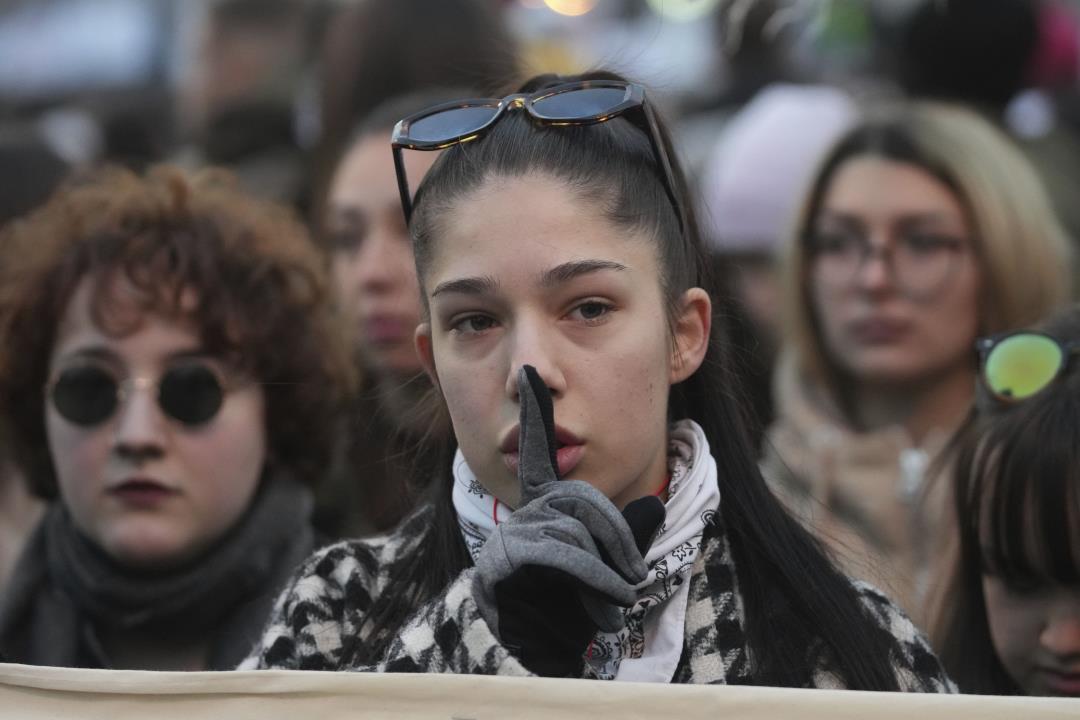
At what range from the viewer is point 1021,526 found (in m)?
2.56

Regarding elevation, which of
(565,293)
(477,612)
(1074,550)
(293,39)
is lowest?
(1074,550)

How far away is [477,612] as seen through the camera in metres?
2.04

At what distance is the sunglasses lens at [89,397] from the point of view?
296 centimetres

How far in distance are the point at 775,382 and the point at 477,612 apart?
253 centimetres

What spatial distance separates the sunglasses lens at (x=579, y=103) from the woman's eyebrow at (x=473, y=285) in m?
0.27

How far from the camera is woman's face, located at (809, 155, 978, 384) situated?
155 inches

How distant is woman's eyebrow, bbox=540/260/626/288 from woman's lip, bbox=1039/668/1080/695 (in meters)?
1.01

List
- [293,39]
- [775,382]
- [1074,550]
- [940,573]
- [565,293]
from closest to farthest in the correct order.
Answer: [565,293] < [1074,550] < [940,573] < [775,382] < [293,39]

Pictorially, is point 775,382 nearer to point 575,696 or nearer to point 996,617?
point 996,617

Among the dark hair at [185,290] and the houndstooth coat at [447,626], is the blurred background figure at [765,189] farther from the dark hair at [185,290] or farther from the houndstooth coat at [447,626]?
the houndstooth coat at [447,626]

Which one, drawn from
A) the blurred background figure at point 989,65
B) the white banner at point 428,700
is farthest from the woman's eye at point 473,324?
the blurred background figure at point 989,65

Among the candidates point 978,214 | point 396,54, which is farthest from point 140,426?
point 978,214

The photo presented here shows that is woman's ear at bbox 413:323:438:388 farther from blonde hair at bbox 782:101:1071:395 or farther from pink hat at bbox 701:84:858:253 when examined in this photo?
pink hat at bbox 701:84:858:253

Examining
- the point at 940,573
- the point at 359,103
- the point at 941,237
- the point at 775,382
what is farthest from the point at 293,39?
the point at 940,573
